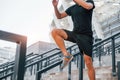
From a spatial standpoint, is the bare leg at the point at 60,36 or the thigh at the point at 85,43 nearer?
the thigh at the point at 85,43

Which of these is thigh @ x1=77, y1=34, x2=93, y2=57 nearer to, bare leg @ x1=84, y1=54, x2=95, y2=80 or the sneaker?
bare leg @ x1=84, y1=54, x2=95, y2=80

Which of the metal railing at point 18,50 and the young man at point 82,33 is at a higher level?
the young man at point 82,33

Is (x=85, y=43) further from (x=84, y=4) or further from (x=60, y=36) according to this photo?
(x=84, y=4)

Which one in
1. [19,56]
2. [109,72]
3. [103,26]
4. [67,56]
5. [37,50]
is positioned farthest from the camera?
[103,26]

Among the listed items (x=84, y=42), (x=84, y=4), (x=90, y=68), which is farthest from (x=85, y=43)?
(x=84, y=4)

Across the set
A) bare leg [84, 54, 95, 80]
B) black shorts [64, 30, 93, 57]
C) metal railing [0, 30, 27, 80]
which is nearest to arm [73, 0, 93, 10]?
black shorts [64, 30, 93, 57]

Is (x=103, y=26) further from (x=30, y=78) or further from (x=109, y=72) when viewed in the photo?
(x=109, y=72)

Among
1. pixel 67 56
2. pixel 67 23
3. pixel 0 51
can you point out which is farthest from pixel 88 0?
pixel 0 51

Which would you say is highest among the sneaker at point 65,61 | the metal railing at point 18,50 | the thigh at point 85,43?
the thigh at point 85,43

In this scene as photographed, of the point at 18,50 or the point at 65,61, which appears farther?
the point at 65,61

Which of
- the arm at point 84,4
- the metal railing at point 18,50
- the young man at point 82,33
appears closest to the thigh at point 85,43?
the young man at point 82,33

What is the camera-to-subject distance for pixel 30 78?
785 centimetres

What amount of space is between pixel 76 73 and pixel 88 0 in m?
2.14

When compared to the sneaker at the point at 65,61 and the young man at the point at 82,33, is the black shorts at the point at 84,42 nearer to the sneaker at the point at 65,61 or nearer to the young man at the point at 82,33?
the young man at the point at 82,33
